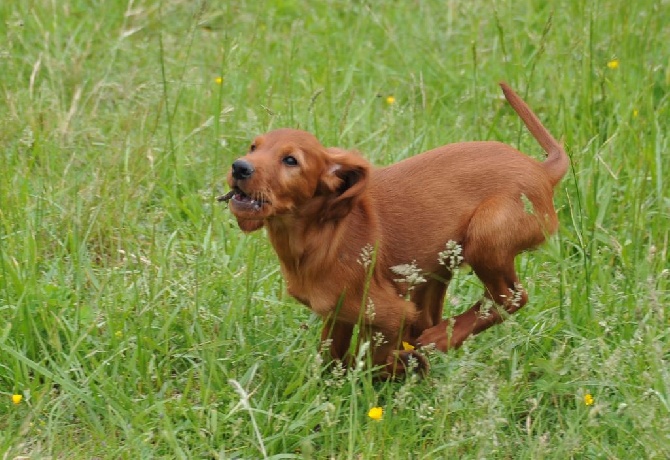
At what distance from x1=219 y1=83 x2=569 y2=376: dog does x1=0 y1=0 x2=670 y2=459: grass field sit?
172 millimetres

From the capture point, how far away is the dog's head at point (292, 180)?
3652 mm

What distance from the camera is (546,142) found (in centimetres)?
441

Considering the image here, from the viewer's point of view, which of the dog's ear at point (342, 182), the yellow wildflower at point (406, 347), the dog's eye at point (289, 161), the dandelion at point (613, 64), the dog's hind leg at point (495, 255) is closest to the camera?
the dog's eye at point (289, 161)

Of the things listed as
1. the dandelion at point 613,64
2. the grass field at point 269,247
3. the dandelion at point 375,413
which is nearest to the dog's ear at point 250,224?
the grass field at point 269,247

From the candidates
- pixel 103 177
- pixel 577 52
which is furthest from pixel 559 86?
pixel 103 177

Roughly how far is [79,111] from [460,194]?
235cm

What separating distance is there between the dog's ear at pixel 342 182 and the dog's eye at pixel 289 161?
14 cm

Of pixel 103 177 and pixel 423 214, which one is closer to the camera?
pixel 423 214

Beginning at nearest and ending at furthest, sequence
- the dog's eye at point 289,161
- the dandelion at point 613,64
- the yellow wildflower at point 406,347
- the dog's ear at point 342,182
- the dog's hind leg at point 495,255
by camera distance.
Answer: the dog's eye at point 289,161
the dog's ear at point 342,182
the dog's hind leg at point 495,255
the yellow wildflower at point 406,347
the dandelion at point 613,64

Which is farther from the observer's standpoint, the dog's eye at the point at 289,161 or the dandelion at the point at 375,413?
the dog's eye at the point at 289,161

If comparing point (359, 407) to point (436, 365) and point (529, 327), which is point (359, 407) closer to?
point (436, 365)

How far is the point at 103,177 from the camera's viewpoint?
5.04m

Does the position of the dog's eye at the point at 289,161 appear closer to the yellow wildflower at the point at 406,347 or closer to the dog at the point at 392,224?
the dog at the point at 392,224

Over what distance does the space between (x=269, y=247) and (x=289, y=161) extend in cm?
104
